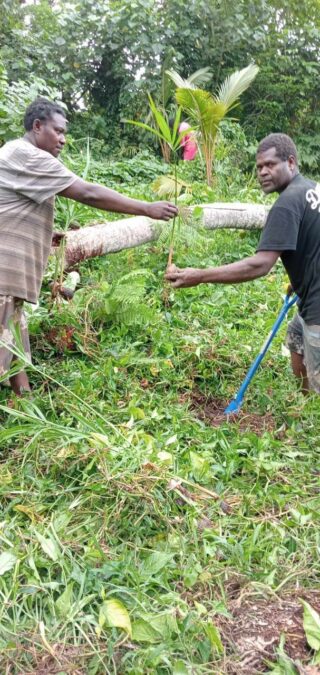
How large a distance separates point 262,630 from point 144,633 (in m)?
0.42

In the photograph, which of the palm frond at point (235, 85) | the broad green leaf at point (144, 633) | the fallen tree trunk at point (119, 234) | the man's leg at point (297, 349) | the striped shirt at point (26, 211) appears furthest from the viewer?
the palm frond at point (235, 85)

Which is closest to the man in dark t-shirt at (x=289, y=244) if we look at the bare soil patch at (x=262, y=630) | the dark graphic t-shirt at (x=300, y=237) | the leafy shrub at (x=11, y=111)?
the dark graphic t-shirt at (x=300, y=237)

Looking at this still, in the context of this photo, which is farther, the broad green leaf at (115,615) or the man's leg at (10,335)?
the man's leg at (10,335)

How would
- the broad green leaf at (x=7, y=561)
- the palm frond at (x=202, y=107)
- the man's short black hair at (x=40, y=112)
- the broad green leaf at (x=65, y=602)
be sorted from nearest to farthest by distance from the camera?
the broad green leaf at (x=65, y=602) < the broad green leaf at (x=7, y=561) < the man's short black hair at (x=40, y=112) < the palm frond at (x=202, y=107)

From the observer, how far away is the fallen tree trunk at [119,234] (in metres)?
4.68

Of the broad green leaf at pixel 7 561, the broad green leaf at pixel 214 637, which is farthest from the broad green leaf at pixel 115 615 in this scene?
the broad green leaf at pixel 7 561

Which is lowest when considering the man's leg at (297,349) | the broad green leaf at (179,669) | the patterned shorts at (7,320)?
the man's leg at (297,349)

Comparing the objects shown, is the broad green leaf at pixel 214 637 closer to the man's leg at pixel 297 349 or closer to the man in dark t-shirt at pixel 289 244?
the man in dark t-shirt at pixel 289 244

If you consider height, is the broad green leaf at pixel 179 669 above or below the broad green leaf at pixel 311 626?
above

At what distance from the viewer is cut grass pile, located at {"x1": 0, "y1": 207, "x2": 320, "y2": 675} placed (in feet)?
6.22

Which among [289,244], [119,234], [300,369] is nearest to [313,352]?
[300,369]

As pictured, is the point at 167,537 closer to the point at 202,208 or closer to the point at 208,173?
the point at 202,208

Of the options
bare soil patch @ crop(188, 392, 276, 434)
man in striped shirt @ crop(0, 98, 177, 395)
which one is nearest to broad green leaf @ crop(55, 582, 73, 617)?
man in striped shirt @ crop(0, 98, 177, 395)

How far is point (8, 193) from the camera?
10.4 ft
